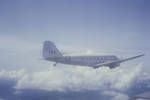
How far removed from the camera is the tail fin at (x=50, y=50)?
6.00 meters

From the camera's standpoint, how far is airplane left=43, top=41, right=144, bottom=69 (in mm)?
6066

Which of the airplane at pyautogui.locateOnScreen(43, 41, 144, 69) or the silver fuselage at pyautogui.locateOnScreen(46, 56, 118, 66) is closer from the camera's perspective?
the airplane at pyautogui.locateOnScreen(43, 41, 144, 69)

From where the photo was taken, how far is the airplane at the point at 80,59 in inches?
239

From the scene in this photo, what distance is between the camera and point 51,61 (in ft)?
20.2

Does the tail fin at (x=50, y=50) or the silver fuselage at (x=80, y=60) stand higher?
the tail fin at (x=50, y=50)

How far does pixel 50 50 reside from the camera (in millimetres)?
6082

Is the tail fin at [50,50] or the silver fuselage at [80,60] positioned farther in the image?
the silver fuselage at [80,60]

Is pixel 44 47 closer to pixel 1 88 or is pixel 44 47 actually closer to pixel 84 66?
pixel 84 66

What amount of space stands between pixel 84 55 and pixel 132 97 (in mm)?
1921

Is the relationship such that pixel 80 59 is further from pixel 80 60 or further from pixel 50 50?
pixel 50 50

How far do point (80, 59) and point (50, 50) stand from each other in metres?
0.73

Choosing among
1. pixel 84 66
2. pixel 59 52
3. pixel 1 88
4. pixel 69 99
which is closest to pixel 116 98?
pixel 69 99

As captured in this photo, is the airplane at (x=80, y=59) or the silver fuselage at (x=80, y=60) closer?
the airplane at (x=80, y=59)

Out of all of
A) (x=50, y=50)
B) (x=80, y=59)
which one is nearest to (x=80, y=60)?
(x=80, y=59)
